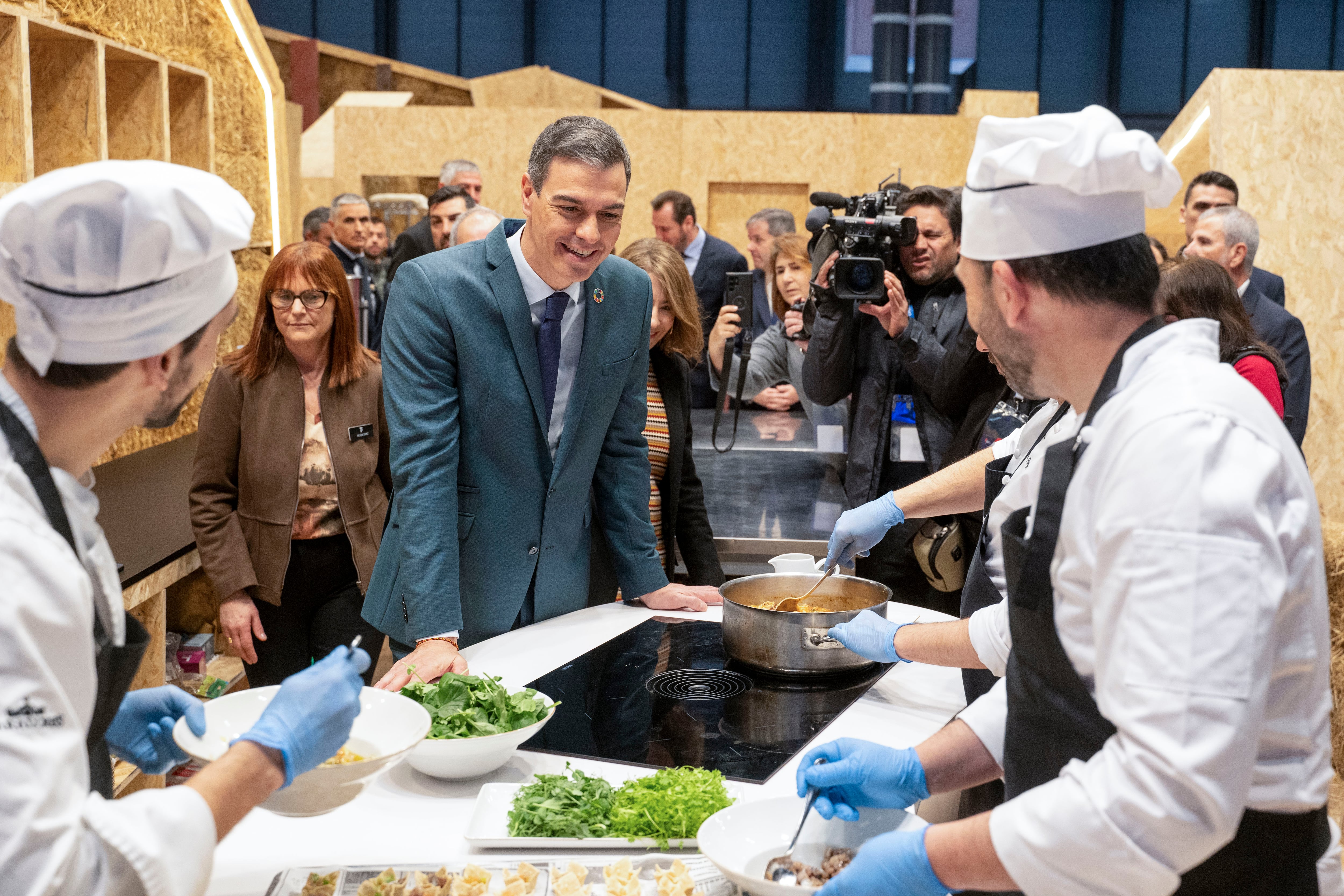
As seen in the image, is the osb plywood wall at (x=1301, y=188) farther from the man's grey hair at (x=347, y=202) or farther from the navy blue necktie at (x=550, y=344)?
the navy blue necktie at (x=550, y=344)

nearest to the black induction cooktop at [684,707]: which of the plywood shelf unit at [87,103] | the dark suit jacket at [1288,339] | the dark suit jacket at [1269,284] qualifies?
the plywood shelf unit at [87,103]

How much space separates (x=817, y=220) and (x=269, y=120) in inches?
97.2

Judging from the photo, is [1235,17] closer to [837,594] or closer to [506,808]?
[837,594]

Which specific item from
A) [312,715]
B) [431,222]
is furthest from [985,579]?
[431,222]

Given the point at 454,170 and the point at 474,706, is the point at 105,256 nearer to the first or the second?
the point at 474,706

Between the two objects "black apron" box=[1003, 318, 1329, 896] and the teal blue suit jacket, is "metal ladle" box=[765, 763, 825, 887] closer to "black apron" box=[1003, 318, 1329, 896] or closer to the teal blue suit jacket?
"black apron" box=[1003, 318, 1329, 896]

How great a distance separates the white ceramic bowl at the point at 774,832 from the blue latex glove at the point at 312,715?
0.43 m

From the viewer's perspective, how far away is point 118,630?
1111 millimetres

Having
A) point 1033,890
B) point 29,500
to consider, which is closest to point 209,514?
point 29,500

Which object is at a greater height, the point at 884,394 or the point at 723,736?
the point at 884,394

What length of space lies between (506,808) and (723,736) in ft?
1.31

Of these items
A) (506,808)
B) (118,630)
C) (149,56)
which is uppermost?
(149,56)

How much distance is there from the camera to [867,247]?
3.38 metres

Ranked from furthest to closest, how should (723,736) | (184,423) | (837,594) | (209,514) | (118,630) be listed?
1. (184,423)
2. (209,514)
3. (837,594)
4. (723,736)
5. (118,630)
